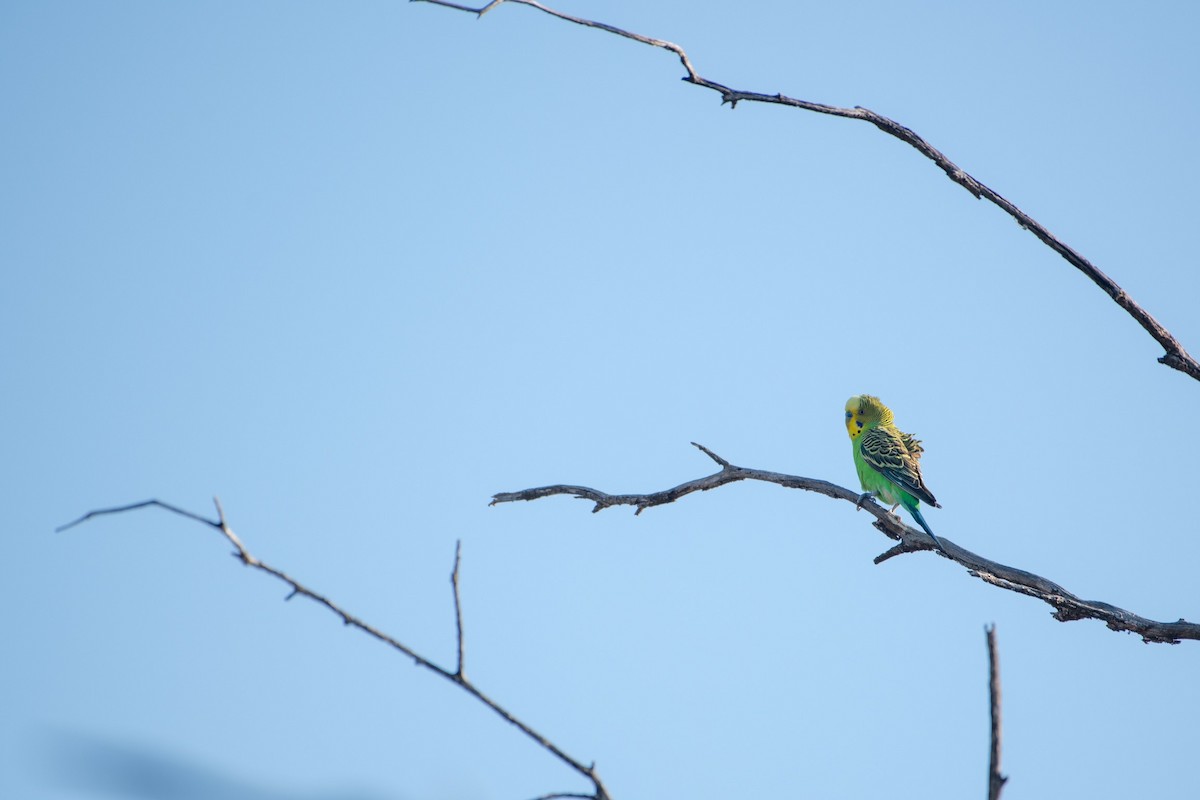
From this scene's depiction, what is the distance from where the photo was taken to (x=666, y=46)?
4.19 metres

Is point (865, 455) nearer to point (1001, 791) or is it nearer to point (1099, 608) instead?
point (1099, 608)

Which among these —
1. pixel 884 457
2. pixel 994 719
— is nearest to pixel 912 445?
pixel 884 457

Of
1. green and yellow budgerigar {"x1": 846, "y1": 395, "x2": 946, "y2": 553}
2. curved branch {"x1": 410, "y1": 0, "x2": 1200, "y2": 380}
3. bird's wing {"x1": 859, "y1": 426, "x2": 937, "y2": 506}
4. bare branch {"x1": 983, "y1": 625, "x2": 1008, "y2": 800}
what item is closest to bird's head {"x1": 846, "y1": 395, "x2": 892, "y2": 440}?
green and yellow budgerigar {"x1": 846, "y1": 395, "x2": 946, "y2": 553}

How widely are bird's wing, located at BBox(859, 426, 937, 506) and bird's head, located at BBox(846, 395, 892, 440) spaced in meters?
0.37

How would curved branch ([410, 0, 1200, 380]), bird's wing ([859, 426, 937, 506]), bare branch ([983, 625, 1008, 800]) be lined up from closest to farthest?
bare branch ([983, 625, 1008, 800]) < curved branch ([410, 0, 1200, 380]) < bird's wing ([859, 426, 937, 506])

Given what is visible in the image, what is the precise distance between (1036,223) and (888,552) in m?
2.98

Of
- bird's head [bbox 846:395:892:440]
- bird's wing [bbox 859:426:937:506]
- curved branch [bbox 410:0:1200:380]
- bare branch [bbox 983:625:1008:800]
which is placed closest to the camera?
bare branch [bbox 983:625:1008:800]

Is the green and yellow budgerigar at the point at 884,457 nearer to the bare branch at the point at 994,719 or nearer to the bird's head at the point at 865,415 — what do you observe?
the bird's head at the point at 865,415

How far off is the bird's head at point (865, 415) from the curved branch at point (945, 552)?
3.88m

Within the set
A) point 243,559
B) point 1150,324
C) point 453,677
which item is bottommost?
point 453,677

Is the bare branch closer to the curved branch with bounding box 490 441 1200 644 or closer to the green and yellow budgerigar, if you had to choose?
the curved branch with bounding box 490 441 1200 644

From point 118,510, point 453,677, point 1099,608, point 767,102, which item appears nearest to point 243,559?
point 118,510

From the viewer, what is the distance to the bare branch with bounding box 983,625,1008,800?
190 centimetres

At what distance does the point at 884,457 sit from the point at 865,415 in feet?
5.29
